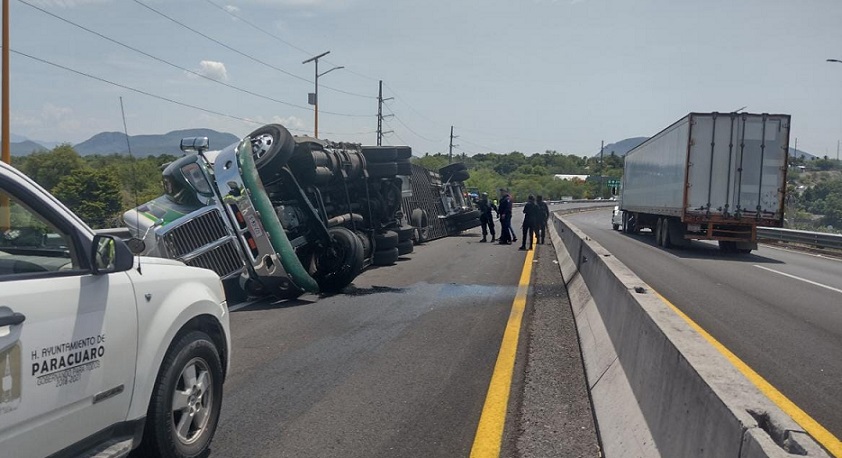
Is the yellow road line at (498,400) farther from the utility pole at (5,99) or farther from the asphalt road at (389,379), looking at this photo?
the utility pole at (5,99)

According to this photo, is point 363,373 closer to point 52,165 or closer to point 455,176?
point 52,165

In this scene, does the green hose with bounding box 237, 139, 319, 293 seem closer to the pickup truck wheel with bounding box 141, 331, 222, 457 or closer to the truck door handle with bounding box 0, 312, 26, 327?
the pickup truck wheel with bounding box 141, 331, 222, 457

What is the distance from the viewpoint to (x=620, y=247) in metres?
26.4

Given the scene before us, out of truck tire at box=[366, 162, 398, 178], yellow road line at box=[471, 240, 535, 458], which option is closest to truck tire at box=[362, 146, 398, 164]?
truck tire at box=[366, 162, 398, 178]

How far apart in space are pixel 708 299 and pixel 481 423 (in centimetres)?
844

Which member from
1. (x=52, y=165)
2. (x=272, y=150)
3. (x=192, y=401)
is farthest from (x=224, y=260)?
(x=192, y=401)

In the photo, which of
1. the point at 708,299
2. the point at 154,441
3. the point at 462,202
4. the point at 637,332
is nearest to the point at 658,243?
the point at 462,202

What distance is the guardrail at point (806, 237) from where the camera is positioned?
27.8m

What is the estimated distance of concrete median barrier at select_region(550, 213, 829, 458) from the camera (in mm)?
2871

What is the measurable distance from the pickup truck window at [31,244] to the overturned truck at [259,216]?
5676mm

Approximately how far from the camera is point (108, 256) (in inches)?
151

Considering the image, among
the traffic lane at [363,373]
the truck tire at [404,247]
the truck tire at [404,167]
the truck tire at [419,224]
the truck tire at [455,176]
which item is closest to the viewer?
the traffic lane at [363,373]

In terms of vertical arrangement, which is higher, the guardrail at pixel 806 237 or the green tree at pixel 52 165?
the green tree at pixel 52 165

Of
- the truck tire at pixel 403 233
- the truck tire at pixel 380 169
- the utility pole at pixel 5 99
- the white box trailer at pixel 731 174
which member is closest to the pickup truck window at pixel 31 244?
the truck tire at pixel 380 169
